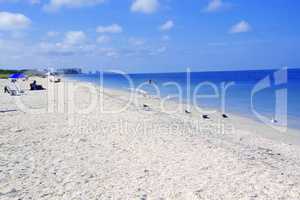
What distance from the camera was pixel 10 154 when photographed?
6156 millimetres

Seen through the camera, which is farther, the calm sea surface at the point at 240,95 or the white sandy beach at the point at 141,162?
the calm sea surface at the point at 240,95

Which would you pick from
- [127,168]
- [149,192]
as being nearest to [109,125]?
[127,168]

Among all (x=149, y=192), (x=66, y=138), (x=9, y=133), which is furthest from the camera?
(x=9, y=133)

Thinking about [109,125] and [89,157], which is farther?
[109,125]

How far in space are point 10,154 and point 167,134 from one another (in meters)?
3.84

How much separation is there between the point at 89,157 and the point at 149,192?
205cm

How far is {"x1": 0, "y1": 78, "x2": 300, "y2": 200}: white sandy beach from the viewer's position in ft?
14.4

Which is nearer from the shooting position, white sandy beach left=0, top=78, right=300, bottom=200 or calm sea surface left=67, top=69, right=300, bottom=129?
white sandy beach left=0, top=78, right=300, bottom=200

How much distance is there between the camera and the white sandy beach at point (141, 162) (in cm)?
438

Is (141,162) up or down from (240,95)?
down

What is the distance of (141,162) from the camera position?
575cm

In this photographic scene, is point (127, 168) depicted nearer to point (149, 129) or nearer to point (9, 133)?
point (149, 129)

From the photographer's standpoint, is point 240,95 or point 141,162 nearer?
point 141,162

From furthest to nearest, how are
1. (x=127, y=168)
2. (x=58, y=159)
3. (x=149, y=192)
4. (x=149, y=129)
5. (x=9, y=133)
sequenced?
(x=149, y=129) < (x=9, y=133) < (x=58, y=159) < (x=127, y=168) < (x=149, y=192)
